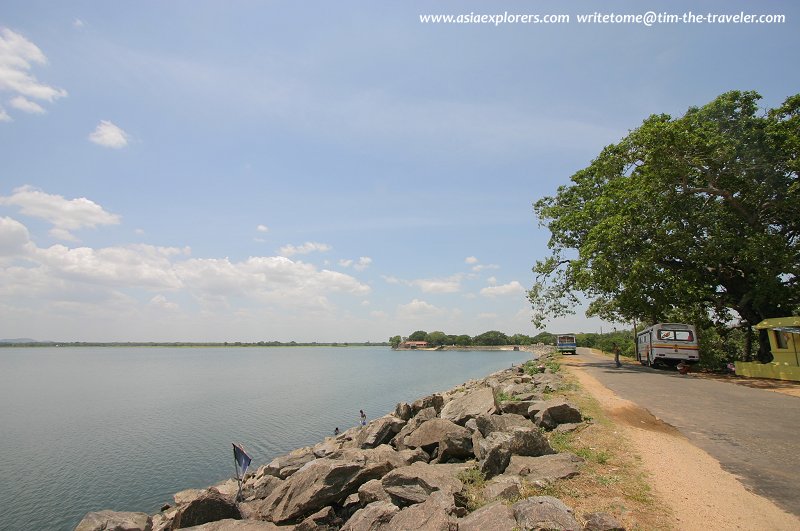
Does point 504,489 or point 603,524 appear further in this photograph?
point 504,489

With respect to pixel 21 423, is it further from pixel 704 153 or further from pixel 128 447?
pixel 704 153

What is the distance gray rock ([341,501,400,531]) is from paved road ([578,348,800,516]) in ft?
16.2

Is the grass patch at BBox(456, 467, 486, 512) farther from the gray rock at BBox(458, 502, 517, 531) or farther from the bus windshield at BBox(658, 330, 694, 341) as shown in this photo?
the bus windshield at BBox(658, 330, 694, 341)

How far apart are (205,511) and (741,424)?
12.8 m

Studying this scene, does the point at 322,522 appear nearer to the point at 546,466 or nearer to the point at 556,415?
the point at 546,466

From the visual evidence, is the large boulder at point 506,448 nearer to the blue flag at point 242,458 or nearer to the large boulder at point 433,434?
the large boulder at point 433,434

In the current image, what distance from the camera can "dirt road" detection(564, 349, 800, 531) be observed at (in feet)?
19.2

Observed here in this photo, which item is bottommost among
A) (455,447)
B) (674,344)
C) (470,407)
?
(455,447)

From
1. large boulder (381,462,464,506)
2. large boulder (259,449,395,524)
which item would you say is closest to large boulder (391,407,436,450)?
large boulder (259,449,395,524)

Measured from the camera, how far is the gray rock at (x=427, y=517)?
5.61 m

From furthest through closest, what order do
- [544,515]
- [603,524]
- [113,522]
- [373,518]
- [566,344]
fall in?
[566,344], [113,522], [373,518], [544,515], [603,524]

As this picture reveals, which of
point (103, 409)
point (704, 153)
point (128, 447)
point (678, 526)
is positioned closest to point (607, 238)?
point (704, 153)

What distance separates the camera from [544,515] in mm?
5305

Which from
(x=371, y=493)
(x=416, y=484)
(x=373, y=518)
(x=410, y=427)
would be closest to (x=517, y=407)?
(x=410, y=427)
